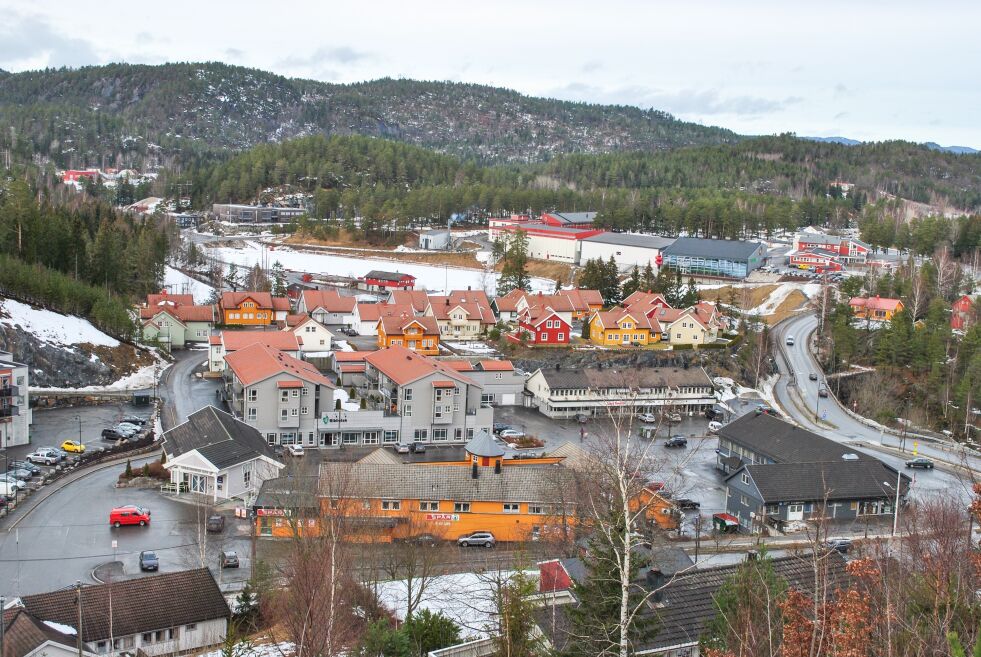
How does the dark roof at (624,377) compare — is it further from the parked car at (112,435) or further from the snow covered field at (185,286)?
the snow covered field at (185,286)

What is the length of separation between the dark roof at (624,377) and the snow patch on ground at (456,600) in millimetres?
14378

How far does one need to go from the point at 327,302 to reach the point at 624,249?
17.4 m

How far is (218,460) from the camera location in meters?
18.2

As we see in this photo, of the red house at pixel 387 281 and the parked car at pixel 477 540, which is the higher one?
the red house at pixel 387 281

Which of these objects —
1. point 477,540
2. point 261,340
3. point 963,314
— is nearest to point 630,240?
→ point 963,314

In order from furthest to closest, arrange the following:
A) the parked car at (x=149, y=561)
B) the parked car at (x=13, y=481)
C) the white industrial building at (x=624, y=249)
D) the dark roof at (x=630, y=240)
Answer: the dark roof at (x=630, y=240) < the white industrial building at (x=624, y=249) < the parked car at (x=13, y=481) < the parked car at (x=149, y=561)

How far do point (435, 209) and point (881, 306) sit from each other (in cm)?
3053

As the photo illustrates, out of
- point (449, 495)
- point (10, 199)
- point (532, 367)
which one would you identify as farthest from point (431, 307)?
point (449, 495)

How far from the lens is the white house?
1820 centimetres

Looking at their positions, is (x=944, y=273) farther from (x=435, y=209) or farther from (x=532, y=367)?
(x=435, y=209)

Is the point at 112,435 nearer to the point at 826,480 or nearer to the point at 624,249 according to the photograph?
the point at 826,480

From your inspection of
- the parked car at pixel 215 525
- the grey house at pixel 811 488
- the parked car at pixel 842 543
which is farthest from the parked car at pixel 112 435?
the parked car at pixel 842 543

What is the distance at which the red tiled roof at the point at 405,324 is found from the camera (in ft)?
104

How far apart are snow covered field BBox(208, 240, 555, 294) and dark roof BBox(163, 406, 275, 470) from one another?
24.2 metres
